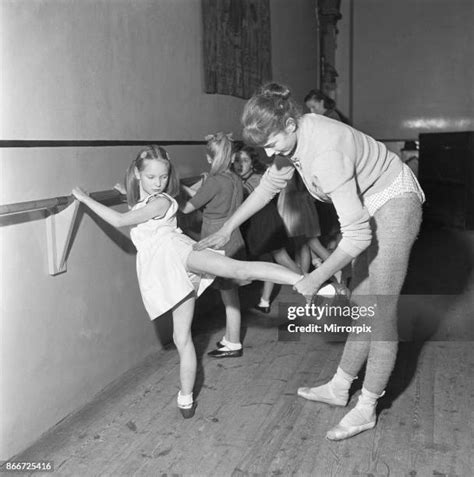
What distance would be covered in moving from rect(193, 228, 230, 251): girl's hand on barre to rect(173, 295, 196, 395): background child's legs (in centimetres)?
22

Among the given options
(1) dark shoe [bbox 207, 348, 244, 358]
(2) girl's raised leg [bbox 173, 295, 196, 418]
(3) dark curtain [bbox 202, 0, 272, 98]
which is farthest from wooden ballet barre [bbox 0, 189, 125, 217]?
(3) dark curtain [bbox 202, 0, 272, 98]

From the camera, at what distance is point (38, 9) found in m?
2.55

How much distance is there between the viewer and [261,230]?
4613 mm

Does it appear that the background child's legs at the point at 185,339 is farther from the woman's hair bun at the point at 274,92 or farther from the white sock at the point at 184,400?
the woman's hair bun at the point at 274,92

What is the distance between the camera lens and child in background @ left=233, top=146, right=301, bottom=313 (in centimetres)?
450

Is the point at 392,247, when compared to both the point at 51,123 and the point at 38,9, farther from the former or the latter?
the point at 38,9

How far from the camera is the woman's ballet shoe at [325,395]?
3027mm

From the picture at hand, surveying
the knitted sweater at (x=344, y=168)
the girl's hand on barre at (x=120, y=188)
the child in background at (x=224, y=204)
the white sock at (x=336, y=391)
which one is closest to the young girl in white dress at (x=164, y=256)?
the girl's hand on barre at (x=120, y=188)

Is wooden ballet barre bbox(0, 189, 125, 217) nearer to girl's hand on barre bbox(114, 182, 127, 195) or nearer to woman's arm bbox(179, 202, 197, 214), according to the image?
girl's hand on barre bbox(114, 182, 127, 195)

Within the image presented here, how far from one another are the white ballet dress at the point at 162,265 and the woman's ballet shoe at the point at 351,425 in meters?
0.80

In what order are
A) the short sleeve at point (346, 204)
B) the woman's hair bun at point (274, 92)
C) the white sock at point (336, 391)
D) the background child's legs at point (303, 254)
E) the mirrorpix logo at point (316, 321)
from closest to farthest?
the short sleeve at point (346, 204)
the woman's hair bun at point (274, 92)
the white sock at point (336, 391)
the mirrorpix logo at point (316, 321)
the background child's legs at point (303, 254)

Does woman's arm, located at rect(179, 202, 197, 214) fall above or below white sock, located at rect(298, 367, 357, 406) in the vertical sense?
above

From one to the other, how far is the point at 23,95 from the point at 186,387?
52.6 inches

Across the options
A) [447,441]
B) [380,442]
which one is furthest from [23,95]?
[447,441]
